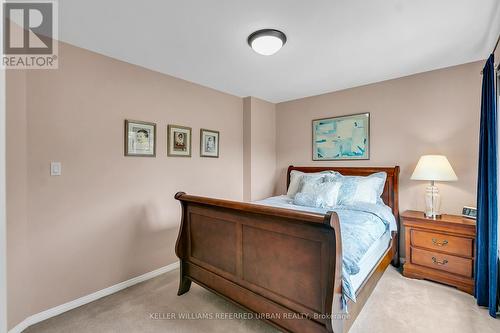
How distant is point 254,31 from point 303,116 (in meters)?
2.19

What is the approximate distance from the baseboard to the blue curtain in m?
3.16

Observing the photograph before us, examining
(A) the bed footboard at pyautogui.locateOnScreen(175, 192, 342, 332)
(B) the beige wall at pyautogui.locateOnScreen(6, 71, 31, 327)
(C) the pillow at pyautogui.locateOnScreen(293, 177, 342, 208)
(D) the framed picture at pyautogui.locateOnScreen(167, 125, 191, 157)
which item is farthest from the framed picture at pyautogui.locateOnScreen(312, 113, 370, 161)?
(B) the beige wall at pyautogui.locateOnScreen(6, 71, 31, 327)

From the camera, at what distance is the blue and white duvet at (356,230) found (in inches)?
62.1

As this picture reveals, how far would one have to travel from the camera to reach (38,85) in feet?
6.73

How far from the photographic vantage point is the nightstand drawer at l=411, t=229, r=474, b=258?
2412 millimetres

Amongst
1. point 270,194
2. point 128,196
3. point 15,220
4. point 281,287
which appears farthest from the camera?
point 270,194

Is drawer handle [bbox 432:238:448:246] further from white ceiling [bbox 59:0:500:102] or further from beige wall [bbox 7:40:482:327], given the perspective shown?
white ceiling [bbox 59:0:500:102]

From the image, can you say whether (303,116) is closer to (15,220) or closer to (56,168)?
(56,168)

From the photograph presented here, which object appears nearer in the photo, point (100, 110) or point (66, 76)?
point (66, 76)

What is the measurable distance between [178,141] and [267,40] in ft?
5.45

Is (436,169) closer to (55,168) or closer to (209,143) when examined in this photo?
(209,143)

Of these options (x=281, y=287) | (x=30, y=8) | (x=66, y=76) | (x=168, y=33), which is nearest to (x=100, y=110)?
(x=66, y=76)

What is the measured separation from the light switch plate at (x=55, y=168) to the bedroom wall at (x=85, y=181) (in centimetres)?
3

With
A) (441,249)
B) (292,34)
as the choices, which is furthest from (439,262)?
(292,34)
